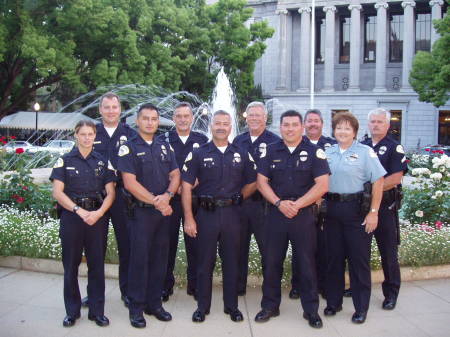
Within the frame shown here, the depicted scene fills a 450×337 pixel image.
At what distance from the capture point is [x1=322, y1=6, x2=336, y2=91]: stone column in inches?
1576

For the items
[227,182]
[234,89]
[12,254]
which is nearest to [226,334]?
[227,182]

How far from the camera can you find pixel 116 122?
561 centimetres

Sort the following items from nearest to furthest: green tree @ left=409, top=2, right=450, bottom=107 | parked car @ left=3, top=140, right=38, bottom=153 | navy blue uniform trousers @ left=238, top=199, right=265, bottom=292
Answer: navy blue uniform trousers @ left=238, top=199, right=265, bottom=292 < parked car @ left=3, top=140, right=38, bottom=153 < green tree @ left=409, top=2, right=450, bottom=107

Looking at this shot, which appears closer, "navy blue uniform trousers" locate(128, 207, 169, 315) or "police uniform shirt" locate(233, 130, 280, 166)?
"navy blue uniform trousers" locate(128, 207, 169, 315)

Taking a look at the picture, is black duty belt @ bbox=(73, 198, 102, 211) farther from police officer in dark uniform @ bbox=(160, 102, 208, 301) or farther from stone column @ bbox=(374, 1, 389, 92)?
stone column @ bbox=(374, 1, 389, 92)


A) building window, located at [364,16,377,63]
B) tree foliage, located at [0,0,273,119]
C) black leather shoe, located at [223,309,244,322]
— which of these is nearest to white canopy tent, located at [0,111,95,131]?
tree foliage, located at [0,0,273,119]

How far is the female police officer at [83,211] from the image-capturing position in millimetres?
4742

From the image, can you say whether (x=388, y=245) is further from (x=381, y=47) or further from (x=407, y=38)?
(x=407, y=38)

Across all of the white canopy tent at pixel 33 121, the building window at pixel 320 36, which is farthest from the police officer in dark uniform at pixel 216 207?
the building window at pixel 320 36

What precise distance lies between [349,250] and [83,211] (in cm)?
287

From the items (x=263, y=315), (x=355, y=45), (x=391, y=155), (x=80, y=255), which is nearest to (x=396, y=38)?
(x=355, y=45)

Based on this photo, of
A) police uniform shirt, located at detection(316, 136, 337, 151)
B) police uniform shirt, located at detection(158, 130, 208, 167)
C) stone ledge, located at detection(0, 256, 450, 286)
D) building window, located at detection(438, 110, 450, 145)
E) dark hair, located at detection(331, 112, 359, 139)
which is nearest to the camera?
dark hair, located at detection(331, 112, 359, 139)

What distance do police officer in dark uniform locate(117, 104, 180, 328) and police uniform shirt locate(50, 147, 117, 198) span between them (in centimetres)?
32

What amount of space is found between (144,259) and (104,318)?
76 centimetres
